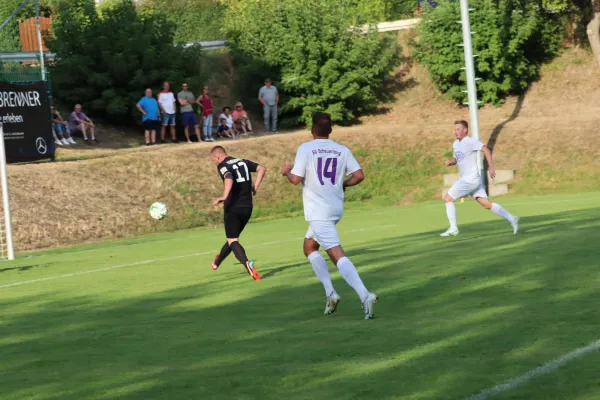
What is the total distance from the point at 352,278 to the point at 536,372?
315 cm

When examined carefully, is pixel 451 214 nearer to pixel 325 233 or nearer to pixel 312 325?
pixel 325 233

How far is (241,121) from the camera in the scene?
4147 centimetres

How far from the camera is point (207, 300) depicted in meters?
12.6

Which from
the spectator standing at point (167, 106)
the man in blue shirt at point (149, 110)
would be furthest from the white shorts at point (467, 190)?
the spectator standing at point (167, 106)

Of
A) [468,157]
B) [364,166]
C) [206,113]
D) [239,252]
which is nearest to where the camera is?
[239,252]

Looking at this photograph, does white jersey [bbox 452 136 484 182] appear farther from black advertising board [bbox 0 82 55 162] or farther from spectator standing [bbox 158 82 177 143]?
spectator standing [bbox 158 82 177 143]

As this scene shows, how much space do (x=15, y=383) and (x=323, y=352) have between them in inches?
92.7

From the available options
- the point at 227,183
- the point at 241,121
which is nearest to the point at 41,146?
the point at 241,121

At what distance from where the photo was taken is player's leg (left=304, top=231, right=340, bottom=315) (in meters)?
10.7

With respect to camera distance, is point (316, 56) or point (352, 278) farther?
point (316, 56)

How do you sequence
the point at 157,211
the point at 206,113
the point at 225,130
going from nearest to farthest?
the point at 157,211, the point at 206,113, the point at 225,130

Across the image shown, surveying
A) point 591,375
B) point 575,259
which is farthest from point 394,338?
point 575,259

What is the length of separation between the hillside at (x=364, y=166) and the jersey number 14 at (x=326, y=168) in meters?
17.8

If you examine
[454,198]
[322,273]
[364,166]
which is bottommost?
[364,166]
